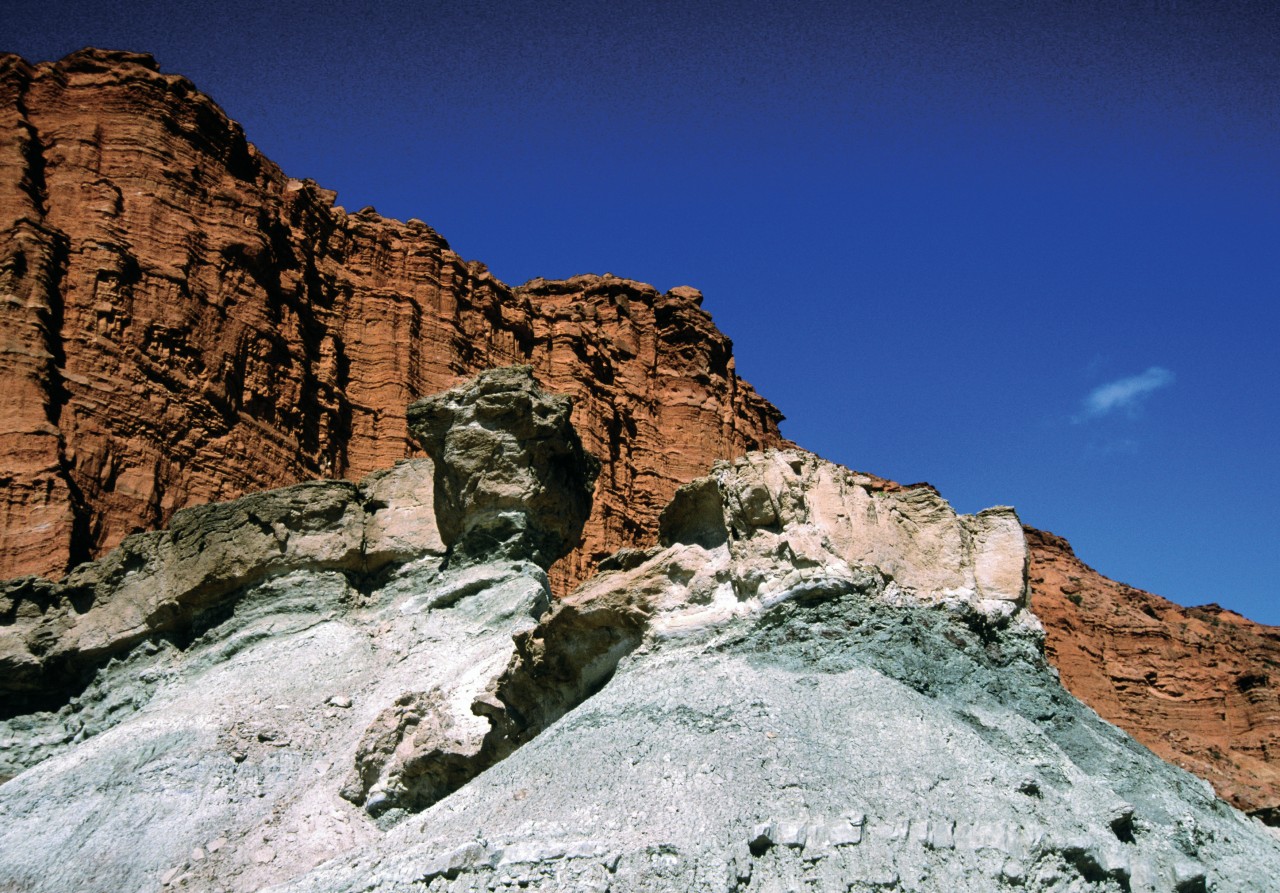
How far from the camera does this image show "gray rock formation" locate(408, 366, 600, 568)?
18.9 meters

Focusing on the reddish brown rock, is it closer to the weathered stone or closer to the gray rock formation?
the gray rock formation

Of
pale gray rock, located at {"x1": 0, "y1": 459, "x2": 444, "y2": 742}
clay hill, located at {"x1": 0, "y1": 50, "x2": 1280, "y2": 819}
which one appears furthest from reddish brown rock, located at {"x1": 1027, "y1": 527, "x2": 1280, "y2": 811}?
pale gray rock, located at {"x1": 0, "y1": 459, "x2": 444, "y2": 742}

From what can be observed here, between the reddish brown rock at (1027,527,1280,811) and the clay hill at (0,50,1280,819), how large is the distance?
117 millimetres

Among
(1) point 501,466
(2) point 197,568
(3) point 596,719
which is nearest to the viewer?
(3) point 596,719

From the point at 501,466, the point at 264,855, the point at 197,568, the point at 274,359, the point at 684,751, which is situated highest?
the point at 274,359

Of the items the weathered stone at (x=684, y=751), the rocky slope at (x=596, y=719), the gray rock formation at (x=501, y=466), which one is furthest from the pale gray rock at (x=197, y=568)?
the weathered stone at (x=684, y=751)

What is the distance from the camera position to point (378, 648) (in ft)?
57.7

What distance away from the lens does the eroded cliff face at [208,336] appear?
3512 centimetres

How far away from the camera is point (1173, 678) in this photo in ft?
181

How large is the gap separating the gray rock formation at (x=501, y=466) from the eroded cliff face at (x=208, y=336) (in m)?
16.1

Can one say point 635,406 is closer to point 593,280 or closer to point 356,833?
point 593,280

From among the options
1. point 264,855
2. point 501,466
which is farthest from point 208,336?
point 264,855

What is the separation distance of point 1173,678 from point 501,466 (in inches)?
1726

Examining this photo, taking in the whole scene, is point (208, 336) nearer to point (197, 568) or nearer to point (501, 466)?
point (197, 568)
